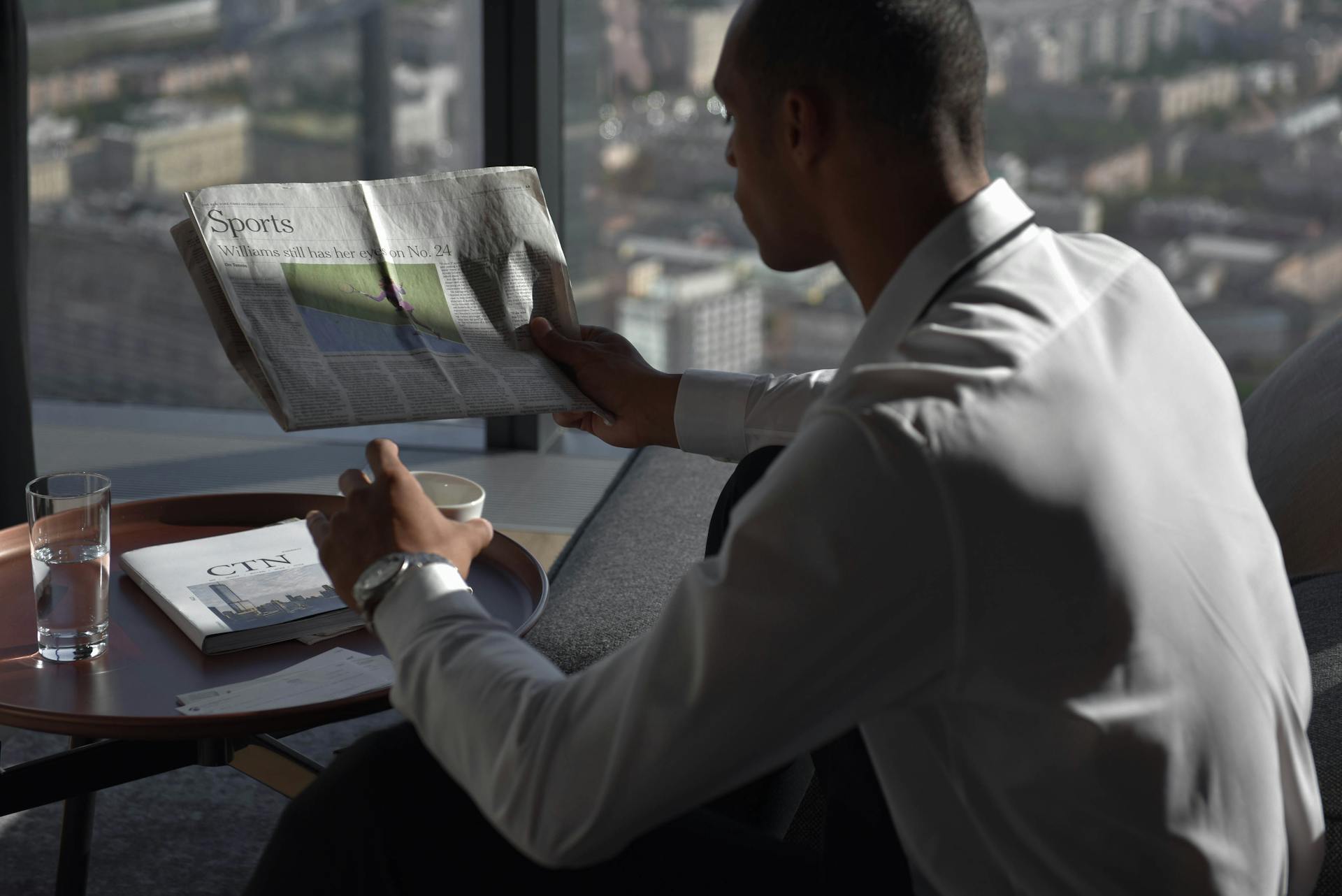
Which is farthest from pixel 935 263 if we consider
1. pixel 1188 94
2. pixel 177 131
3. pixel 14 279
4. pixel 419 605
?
pixel 177 131

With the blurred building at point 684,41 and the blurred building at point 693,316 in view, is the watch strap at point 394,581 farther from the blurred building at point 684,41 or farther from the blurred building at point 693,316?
the blurred building at point 693,316

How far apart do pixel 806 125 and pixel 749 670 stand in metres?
0.33

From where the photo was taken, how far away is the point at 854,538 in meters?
0.71

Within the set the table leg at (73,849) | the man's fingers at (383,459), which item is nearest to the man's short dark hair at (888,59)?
the man's fingers at (383,459)

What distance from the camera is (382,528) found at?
964 millimetres

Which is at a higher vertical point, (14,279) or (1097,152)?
(1097,152)

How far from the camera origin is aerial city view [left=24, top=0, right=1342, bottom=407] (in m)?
2.90

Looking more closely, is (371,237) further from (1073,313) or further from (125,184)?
(125,184)

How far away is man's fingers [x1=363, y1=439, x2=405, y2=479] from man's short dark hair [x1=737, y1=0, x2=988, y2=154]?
37cm

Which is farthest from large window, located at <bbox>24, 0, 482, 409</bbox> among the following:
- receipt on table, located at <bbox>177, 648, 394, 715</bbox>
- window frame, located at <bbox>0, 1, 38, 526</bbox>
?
receipt on table, located at <bbox>177, 648, 394, 715</bbox>

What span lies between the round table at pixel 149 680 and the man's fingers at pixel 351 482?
0.20 metres

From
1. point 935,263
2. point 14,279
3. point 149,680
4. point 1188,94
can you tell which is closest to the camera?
point 935,263

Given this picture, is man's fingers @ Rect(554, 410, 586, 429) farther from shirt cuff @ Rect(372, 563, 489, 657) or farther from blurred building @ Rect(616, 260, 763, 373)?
blurred building @ Rect(616, 260, 763, 373)

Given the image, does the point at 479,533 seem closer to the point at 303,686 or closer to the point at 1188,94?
the point at 303,686
